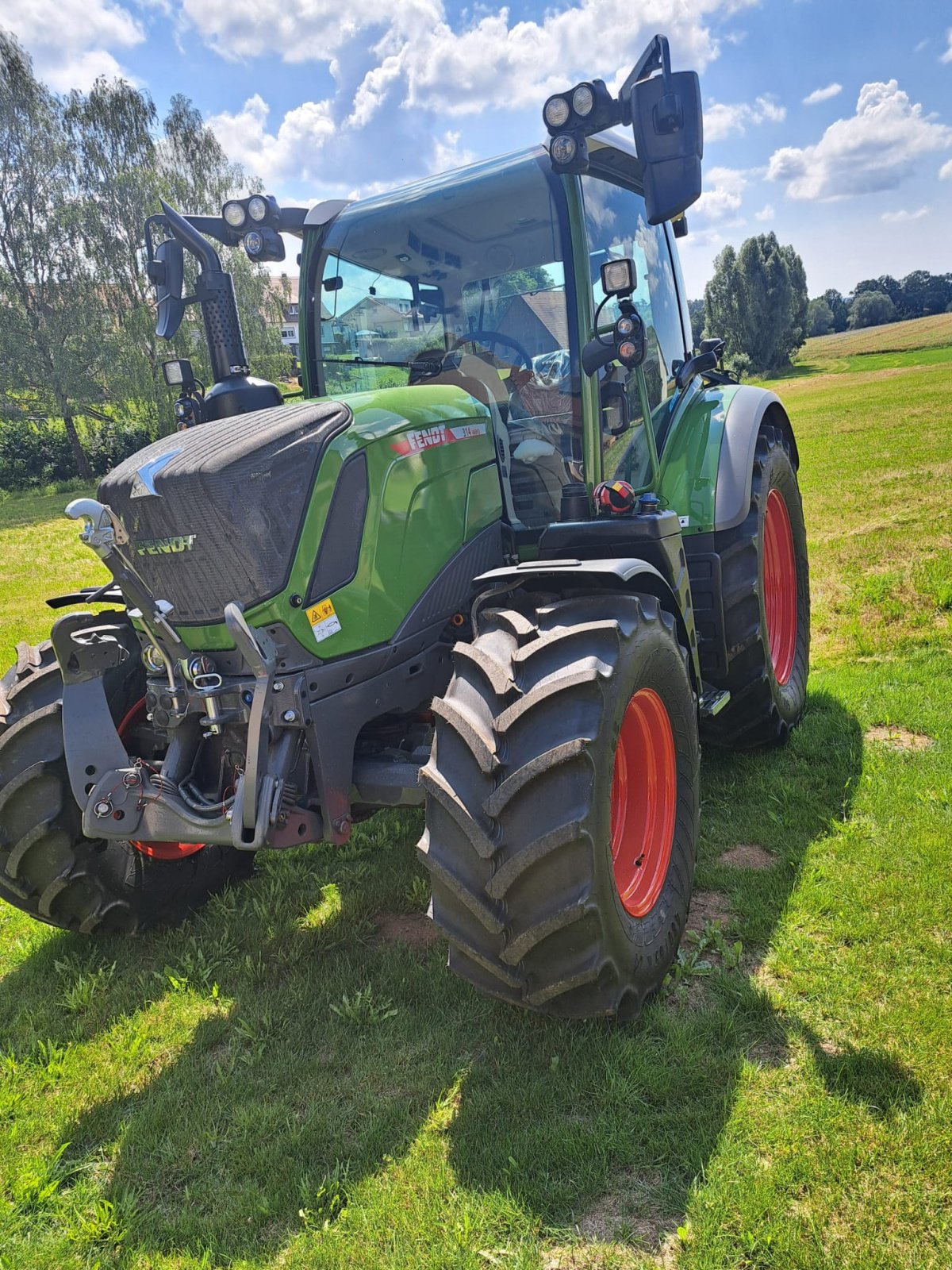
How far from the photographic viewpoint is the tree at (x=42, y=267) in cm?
2553

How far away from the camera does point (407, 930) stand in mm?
3309

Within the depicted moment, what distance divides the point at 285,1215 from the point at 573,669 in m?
1.50

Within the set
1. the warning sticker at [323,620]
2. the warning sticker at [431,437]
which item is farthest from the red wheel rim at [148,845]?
the warning sticker at [431,437]

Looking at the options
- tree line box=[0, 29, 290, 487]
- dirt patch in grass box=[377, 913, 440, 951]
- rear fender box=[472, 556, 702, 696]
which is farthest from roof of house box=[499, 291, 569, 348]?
tree line box=[0, 29, 290, 487]

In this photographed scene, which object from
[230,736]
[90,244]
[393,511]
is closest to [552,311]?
[393,511]

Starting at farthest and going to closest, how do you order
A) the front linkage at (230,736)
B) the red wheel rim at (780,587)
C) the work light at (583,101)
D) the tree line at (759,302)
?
the tree line at (759,302) → the red wheel rim at (780,587) → the work light at (583,101) → the front linkage at (230,736)

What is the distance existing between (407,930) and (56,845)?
4.15 feet

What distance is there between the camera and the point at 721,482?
151 inches

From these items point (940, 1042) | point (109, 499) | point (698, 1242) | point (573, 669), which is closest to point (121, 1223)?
point (698, 1242)

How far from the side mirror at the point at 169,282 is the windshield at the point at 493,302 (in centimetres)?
74

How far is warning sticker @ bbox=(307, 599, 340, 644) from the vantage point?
2.59m

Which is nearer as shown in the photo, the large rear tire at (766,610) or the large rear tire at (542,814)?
the large rear tire at (542,814)

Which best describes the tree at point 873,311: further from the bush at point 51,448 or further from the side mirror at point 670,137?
the side mirror at point 670,137

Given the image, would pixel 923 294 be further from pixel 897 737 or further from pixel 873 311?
pixel 897 737
